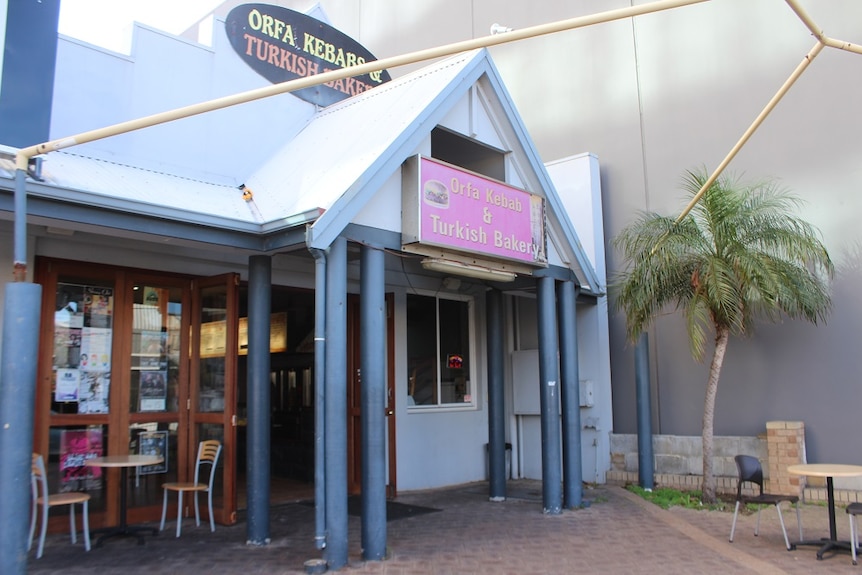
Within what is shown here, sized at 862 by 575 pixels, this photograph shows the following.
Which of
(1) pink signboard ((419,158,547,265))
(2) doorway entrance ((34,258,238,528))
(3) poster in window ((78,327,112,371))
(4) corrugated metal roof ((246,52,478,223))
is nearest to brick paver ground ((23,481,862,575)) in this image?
(2) doorway entrance ((34,258,238,528))

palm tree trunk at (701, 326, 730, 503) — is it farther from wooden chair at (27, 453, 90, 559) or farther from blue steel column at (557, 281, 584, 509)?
wooden chair at (27, 453, 90, 559)

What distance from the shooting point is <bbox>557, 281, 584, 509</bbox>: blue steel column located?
29.9 feet

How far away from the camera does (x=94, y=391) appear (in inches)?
303

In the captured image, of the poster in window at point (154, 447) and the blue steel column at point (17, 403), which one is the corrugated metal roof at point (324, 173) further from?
the poster in window at point (154, 447)

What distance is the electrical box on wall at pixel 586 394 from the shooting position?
444 inches

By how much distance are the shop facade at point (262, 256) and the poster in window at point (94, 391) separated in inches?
0.6

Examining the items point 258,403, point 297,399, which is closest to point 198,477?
point 258,403

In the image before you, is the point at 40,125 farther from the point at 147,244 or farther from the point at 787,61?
the point at 787,61

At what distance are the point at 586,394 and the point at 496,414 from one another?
2.06 metres

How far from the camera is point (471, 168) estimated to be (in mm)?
9070

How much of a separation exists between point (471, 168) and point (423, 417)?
3.83 meters

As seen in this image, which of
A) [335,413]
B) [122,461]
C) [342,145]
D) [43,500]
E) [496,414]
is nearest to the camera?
[335,413]

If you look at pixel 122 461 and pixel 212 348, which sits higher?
pixel 212 348

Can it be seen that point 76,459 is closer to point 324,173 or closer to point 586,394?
point 324,173
